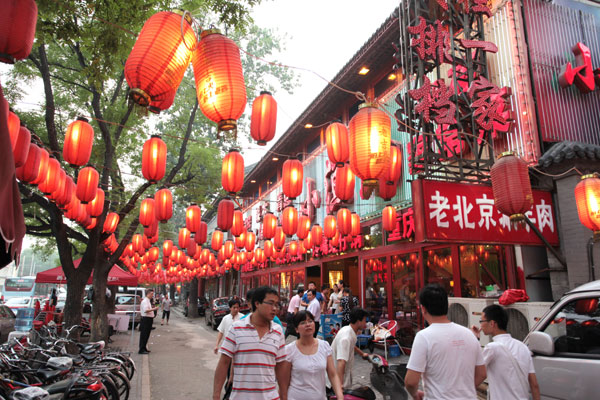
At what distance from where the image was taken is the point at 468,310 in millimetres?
8297

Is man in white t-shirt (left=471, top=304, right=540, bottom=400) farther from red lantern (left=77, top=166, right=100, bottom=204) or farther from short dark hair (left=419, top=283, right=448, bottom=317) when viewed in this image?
red lantern (left=77, top=166, right=100, bottom=204)

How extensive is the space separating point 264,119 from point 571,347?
563 centimetres

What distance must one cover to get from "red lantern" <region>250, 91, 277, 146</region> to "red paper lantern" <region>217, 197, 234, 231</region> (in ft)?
16.6

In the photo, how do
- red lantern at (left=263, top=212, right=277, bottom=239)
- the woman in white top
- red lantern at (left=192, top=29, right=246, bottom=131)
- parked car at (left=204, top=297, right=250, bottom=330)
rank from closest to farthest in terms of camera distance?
the woman in white top < red lantern at (left=192, top=29, right=246, bottom=131) < red lantern at (left=263, top=212, right=277, bottom=239) < parked car at (left=204, top=297, right=250, bottom=330)

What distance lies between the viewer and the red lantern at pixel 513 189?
7.23 m

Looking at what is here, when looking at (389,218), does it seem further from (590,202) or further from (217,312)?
(217,312)

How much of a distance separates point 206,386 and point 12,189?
25.0ft

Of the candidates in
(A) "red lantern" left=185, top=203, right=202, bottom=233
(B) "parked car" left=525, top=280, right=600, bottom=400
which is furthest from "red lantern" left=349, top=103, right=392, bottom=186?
(A) "red lantern" left=185, top=203, right=202, bottom=233

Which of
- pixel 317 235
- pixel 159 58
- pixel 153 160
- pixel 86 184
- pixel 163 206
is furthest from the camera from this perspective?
pixel 317 235

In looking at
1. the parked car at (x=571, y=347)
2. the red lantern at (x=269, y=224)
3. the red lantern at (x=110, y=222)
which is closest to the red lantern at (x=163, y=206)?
the red lantern at (x=110, y=222)

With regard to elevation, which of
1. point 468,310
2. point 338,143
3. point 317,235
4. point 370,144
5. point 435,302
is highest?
point 338,143

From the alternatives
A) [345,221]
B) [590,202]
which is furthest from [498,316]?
[345,221]

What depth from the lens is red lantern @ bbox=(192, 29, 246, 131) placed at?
4.95 metres

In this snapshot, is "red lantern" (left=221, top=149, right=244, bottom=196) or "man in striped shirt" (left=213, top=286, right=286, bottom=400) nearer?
"man in striped shirt" (left=213, top=286, right=286, bottom=400)
